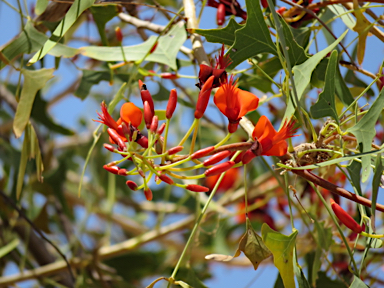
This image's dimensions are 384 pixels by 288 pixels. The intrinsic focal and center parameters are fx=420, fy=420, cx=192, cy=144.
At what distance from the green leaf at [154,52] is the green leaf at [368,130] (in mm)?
317

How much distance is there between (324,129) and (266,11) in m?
0.28

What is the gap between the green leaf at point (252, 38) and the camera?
0.50 metres

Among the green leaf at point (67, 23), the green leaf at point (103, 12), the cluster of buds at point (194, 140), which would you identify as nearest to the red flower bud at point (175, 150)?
the cluster of buds at point (194, 140)

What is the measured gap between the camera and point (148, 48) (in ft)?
2.25

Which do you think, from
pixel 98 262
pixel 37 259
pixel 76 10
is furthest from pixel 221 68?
pixel 37 259

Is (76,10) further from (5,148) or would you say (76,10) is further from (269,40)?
(5,148)

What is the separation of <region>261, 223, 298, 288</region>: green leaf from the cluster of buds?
0.36 ft

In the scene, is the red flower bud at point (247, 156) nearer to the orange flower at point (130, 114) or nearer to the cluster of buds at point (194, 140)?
the cluster of buds at point (194, 140)

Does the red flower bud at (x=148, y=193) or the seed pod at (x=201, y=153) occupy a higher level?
the seed pod at (x=201, y=153)

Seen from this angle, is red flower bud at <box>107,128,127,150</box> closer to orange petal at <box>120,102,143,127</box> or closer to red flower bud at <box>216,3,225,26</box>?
orange petal at <box>120,102,143,127</box>

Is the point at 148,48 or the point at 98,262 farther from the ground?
the point at 148,48

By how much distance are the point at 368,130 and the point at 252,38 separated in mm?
175

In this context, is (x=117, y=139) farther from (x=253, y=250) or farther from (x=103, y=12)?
(x=103, y=12)

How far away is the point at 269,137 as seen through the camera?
426 millimetres
